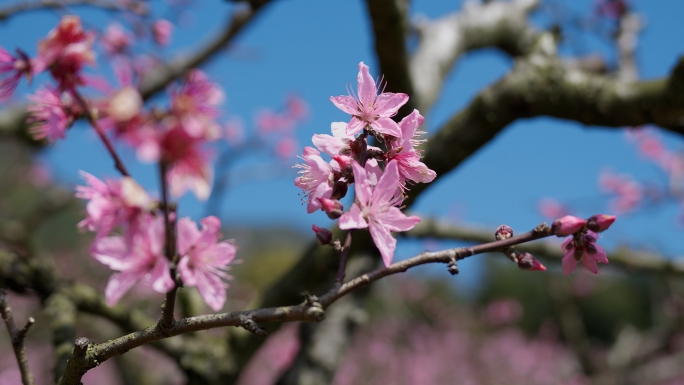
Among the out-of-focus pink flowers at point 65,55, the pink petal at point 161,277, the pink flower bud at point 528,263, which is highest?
the out-of-focus pink flowers at point 65,55

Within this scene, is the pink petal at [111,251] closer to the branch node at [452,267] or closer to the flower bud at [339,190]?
the flower bud at [339,190]

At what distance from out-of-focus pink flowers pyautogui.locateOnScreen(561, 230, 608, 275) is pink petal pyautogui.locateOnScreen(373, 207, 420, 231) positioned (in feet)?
0.89

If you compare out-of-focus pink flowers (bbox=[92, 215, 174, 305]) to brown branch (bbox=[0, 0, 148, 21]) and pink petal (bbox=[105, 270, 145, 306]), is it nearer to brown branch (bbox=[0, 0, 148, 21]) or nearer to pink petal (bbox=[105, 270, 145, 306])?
pink petal (bbox=[105, 270, 145, 306])

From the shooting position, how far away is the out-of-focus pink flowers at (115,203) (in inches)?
26.1

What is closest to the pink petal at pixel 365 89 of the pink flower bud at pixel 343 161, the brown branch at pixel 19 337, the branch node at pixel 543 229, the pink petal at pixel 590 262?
the pink flower bud at pixel 343 161

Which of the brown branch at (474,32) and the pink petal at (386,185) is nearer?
the pink petal at (386,185)

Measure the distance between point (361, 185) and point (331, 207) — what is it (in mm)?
57

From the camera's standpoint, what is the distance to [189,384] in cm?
225

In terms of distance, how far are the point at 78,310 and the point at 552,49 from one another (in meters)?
2.14

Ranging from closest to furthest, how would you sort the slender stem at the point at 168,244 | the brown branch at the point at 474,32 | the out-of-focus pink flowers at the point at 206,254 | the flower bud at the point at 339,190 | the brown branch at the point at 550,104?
1. the slender stem at the point at 168,244
2. the out-of-focus pink flowers at the point at 206,254
3. the flower bud at the point at 339,190
4. the brown branch at the point at 550,104
5. the brown branch at the point at 474,32

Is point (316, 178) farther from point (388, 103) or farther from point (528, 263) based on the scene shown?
point (528, 263)

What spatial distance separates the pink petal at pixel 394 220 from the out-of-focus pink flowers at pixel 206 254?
9.2 inches

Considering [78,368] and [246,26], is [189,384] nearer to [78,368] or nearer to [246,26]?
[78,368]

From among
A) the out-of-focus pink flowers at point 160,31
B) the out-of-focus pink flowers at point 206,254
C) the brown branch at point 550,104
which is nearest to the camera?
the out-of-focus pink flowers at point 206,254
